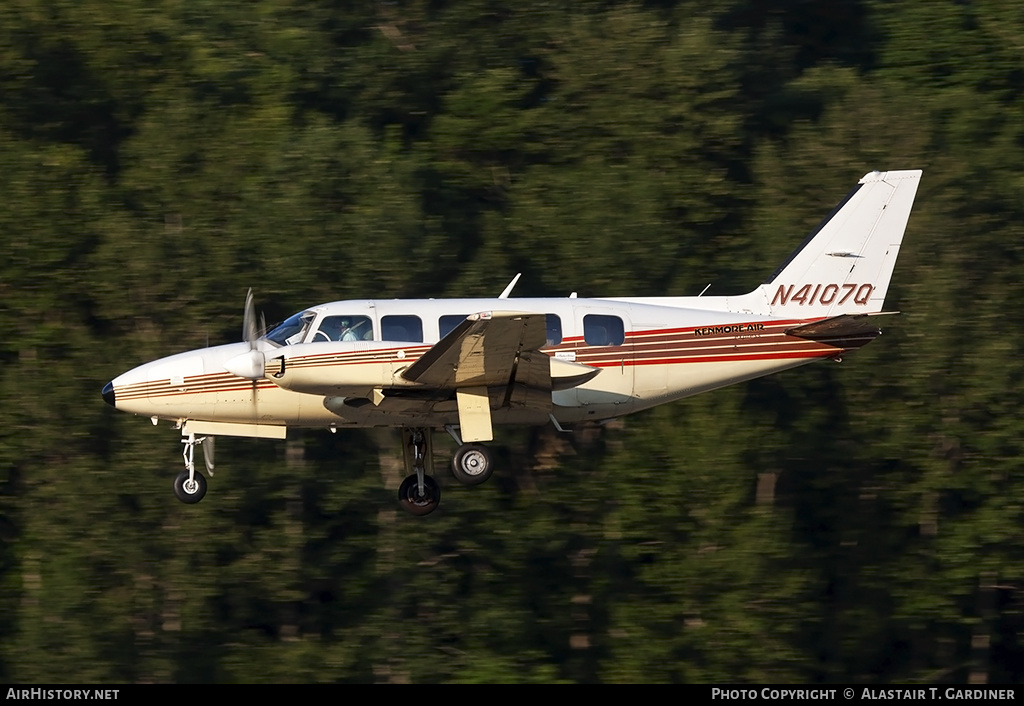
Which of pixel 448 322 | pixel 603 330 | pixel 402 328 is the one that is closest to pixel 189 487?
pixel 402 328

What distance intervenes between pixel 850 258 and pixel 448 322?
5071 millimetres

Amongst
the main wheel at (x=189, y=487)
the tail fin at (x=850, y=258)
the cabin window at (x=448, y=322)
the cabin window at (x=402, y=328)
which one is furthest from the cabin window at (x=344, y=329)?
the tail fin at (x=850, y=258)

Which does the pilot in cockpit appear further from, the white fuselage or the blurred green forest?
the blurred green forest

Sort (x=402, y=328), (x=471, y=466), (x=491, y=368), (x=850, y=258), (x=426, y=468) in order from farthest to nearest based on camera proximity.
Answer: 1. (x=850, y=258)
2. (x=426, y=468)
3. (x=471, y=466)
4. (x=402, y=328)
5. (x=491, y=368)

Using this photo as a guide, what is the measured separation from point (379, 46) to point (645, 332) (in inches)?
453

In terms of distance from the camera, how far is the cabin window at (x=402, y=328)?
16.8m

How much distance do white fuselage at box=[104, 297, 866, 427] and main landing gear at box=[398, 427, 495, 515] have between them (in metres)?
0.38

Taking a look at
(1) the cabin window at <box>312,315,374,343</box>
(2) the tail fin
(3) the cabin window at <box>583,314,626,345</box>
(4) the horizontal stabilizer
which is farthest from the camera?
(2) the tail fin

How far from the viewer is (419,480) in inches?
707

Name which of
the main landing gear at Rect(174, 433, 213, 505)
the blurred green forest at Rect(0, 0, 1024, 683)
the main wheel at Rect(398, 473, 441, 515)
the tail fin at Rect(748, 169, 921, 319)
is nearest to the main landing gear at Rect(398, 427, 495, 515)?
the main wheel at Rect(398, 473, 441, 515)

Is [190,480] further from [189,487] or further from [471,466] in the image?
[471,466]

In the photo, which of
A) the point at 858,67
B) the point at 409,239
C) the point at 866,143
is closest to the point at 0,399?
the point at 409,239

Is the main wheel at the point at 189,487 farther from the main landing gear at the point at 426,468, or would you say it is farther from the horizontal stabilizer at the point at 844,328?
the horizontal stabilizer at the point at 844,328

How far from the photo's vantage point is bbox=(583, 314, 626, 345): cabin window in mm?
17250
